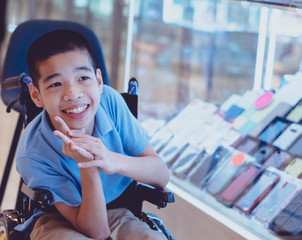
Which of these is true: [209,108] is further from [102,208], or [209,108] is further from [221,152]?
[102,208]

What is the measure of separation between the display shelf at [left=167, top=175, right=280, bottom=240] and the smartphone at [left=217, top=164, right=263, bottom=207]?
0.03m

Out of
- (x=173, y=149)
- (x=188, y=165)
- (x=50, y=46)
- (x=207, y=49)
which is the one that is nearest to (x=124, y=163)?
(x=50, y=46)

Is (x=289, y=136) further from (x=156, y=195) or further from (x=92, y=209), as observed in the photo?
(x=92, y=209)

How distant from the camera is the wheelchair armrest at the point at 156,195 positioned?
1.11 metres

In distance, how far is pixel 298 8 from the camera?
107cm

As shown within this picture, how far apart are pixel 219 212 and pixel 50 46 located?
98 cm

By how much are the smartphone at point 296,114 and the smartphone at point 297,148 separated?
78 millimetres

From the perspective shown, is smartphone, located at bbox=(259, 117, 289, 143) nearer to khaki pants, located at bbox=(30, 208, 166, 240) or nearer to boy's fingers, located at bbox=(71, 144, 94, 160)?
khaki pants, located at bbox=(30, 208, 166, 240)

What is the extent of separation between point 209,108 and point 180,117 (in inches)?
8.6

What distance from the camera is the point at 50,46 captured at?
0.99m

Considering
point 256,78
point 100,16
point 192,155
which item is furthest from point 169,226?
point 100,16

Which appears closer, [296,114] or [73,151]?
[73,151]

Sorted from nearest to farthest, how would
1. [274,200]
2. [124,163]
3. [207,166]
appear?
[124,163] < [274,200] < [207,166]

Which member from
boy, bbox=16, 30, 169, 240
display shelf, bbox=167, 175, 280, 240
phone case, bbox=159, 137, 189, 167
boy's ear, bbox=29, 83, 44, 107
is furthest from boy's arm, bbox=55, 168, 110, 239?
phone case, bbox=159, 137, 189, 167
